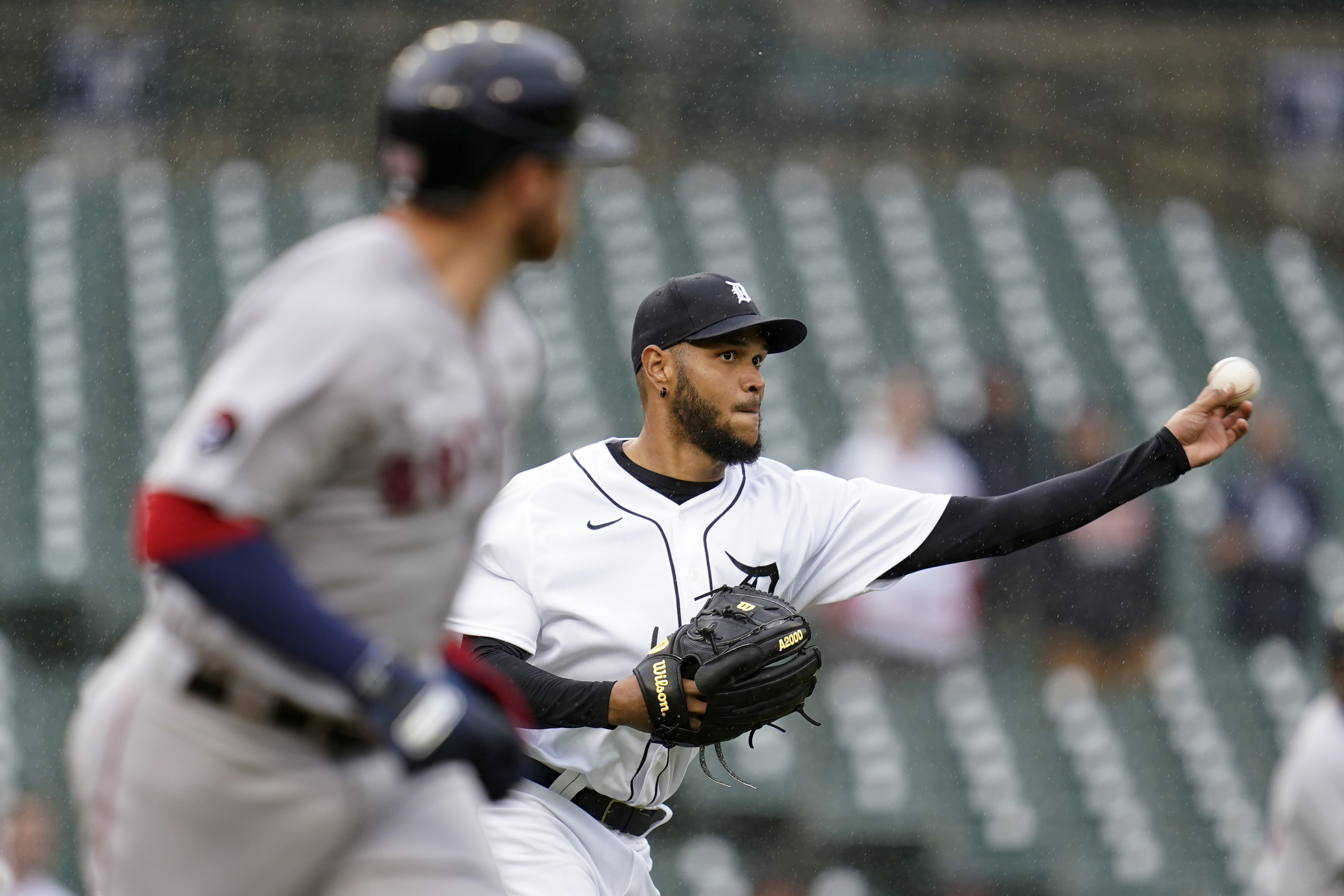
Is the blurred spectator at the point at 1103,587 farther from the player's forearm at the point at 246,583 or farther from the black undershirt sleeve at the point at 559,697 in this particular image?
the player's forearm at the point at 246,583

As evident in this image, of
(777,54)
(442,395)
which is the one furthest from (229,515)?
(777,54)

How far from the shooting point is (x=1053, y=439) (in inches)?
381

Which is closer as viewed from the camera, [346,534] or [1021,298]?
[346,534]

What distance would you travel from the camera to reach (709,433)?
3.98m

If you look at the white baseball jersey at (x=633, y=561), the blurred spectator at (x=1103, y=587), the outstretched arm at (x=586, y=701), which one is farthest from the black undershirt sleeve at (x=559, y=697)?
the blurred spectator at (x=1103, y=587)

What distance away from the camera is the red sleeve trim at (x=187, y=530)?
2082mm

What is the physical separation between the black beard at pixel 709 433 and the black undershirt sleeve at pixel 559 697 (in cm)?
63

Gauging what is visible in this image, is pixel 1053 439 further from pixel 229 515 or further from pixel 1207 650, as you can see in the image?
pixel 229 515

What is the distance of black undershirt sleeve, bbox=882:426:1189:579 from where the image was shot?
12.0ft

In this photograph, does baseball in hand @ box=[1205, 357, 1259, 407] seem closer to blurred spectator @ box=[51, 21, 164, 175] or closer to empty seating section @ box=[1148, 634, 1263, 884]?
empty seating section @ box=[1148, 634, 1263, 884]

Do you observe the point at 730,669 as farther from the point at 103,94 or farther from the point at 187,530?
the point at 103,94

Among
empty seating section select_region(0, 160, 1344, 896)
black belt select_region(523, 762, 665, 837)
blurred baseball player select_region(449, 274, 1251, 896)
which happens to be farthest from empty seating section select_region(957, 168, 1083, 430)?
black belt select_region(523, 762, 665, 837)

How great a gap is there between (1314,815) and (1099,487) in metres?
2.37

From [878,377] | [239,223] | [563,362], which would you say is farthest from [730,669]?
[239,223]
